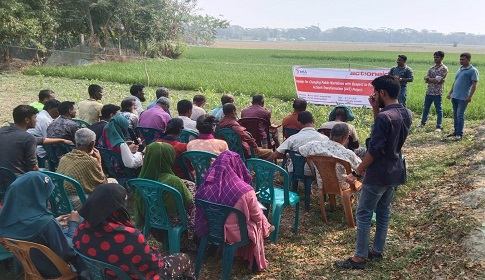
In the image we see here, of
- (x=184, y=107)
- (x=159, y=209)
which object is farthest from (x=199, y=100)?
(x=159, y=209)

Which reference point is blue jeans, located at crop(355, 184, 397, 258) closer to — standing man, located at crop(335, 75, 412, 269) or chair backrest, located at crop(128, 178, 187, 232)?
standing man, located at crop(335, 75, 412, 269)

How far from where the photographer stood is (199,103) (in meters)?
7.45

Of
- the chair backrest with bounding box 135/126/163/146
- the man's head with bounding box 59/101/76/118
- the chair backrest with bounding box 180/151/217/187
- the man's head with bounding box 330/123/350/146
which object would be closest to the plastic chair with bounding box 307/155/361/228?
the man's head with bounding box 330/123/350/146

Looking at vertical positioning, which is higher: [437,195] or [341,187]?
[341,187]

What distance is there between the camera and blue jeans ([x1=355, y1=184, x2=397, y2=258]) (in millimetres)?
3844

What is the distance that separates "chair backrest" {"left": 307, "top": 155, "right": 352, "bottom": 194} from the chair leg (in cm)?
9

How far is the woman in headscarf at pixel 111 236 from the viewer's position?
2.69 metres

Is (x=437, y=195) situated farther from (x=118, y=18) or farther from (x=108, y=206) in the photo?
(x=118, y=18)

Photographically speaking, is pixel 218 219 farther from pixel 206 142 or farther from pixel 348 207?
pixel 348 207

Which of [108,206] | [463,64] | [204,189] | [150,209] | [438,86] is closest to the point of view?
[108,206]

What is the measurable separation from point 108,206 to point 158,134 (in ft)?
11.2

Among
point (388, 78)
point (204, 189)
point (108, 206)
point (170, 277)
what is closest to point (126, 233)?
point (108, 206)

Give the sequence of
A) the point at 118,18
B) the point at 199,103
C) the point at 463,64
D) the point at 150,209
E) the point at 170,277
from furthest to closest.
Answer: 1. the point at 118,18
2. the point at 463,64
3. the point at 199,103
4. the point at 150,209
5. the point at 170,277

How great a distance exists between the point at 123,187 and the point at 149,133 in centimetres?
291
